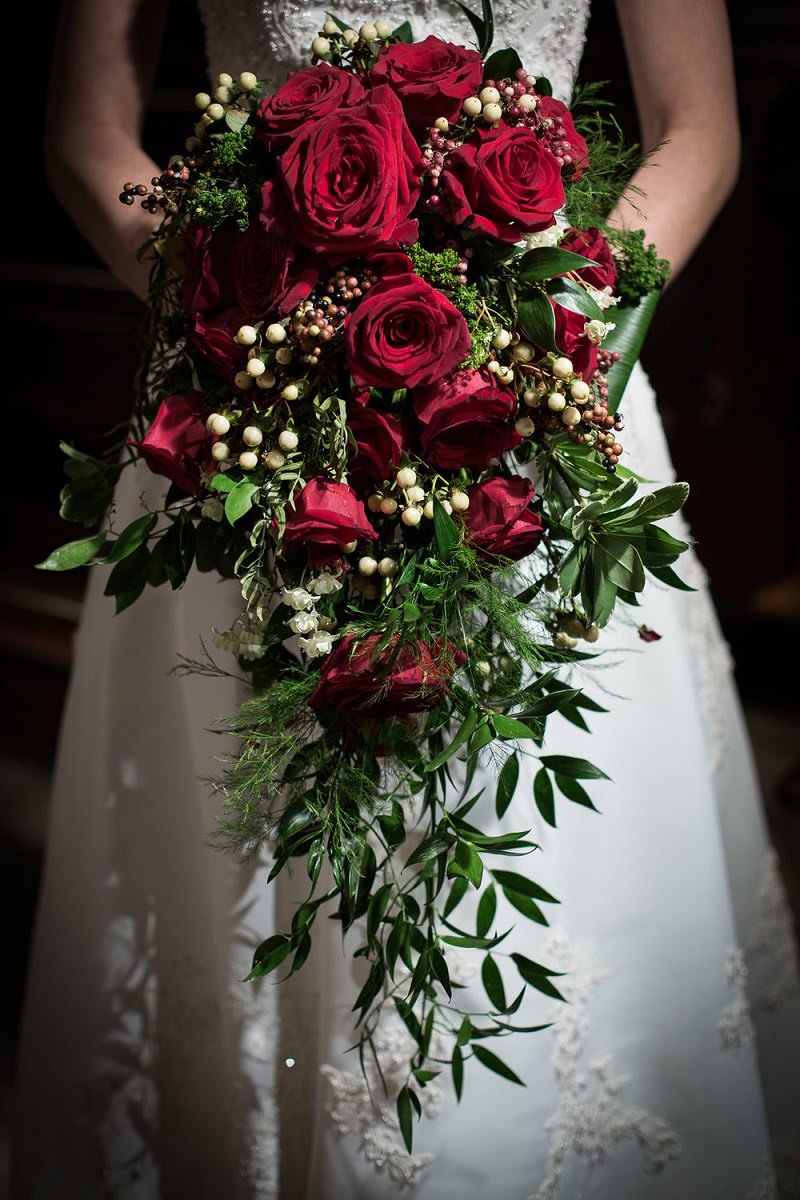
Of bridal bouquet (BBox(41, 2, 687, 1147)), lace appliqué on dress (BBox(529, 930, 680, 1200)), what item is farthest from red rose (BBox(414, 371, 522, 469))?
lace appliqué on dress (BBox(529, 930, 680, 1200))

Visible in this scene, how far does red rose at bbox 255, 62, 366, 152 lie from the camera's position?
0.65m

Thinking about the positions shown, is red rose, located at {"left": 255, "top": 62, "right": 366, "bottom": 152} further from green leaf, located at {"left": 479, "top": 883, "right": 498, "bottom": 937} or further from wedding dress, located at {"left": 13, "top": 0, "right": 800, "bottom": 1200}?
green leaf, located at {"left": 479, "top": 883, "right": 498, "bottom": 937}

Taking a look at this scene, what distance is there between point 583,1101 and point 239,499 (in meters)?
0.72

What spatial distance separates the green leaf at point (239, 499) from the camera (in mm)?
631

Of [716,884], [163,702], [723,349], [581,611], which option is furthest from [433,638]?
[723,349]

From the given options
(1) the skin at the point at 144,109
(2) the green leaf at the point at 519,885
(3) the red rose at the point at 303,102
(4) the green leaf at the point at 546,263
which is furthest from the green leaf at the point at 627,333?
(2) the green leaf at the point at 519,885

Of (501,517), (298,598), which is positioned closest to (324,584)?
(298,598)

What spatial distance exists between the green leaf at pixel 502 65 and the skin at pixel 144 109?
278mm

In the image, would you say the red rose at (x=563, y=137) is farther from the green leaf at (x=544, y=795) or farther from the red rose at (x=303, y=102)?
the green leaf at (x=544, y=795)

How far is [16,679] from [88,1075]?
1657mm

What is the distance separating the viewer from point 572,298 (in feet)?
2.20

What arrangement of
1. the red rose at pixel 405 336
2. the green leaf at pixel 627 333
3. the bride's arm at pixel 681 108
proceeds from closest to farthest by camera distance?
the red rose at pixel 405 336 → the green leaf at pixel 627 333 → the bride's arm at pixel 681 108

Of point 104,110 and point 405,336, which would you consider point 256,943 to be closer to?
point 405,336

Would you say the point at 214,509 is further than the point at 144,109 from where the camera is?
No
